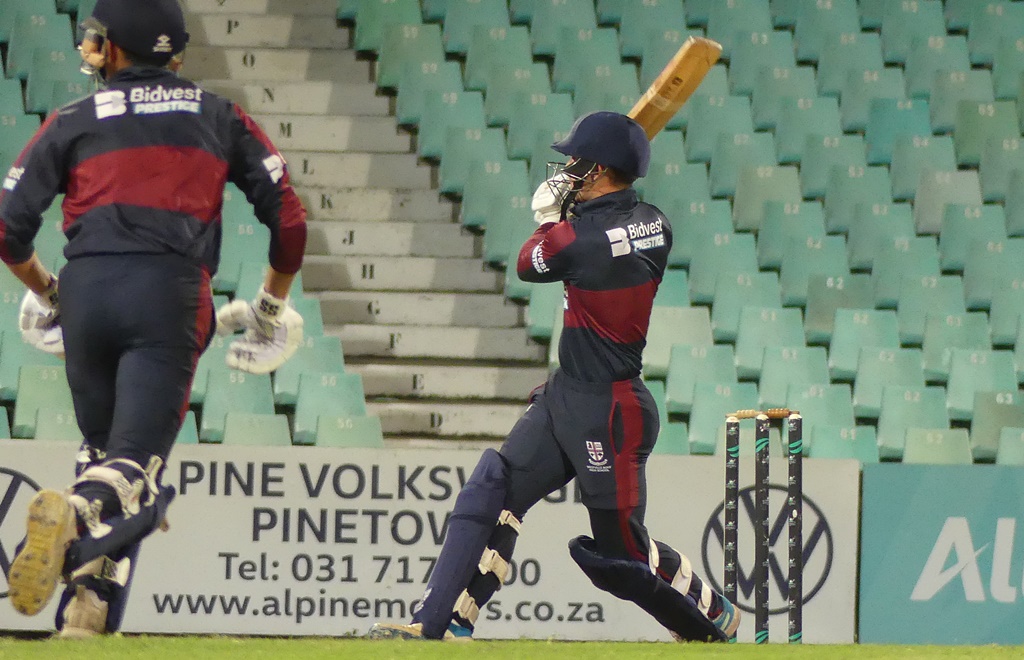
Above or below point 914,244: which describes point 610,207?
→ above

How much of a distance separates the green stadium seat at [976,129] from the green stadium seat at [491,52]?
276 centimetres

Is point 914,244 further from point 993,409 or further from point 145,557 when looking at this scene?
point 145,557

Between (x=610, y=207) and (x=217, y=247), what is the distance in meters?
1.30

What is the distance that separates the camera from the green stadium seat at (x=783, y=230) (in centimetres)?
849

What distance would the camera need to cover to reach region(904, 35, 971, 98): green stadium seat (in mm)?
9594

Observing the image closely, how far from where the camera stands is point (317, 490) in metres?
6.61

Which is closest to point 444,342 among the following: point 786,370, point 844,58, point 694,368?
point 694,368

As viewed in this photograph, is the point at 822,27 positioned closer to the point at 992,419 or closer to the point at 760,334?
the point at 760,334

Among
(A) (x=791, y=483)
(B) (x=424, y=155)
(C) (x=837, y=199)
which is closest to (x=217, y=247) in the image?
(A) (x=791, y=483)

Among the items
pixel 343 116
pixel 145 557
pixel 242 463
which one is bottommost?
pixel 145 557

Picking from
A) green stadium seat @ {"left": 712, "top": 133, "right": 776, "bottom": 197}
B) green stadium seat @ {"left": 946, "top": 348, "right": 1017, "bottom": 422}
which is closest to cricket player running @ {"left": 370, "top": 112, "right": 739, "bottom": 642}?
green stadium seat @ {"left": 946, "top": 348, "right": 1017, "bottom": 422}

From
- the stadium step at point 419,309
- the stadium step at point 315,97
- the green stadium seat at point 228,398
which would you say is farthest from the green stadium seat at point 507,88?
the green stadium seat at point 228,398

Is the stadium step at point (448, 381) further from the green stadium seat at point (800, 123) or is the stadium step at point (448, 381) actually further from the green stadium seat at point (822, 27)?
the green stadium seat at point (822, 27)

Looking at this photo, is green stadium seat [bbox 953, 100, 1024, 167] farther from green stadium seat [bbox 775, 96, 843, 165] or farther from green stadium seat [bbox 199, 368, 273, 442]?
green stadium seat [bbox 199, 368, 273, 442]
